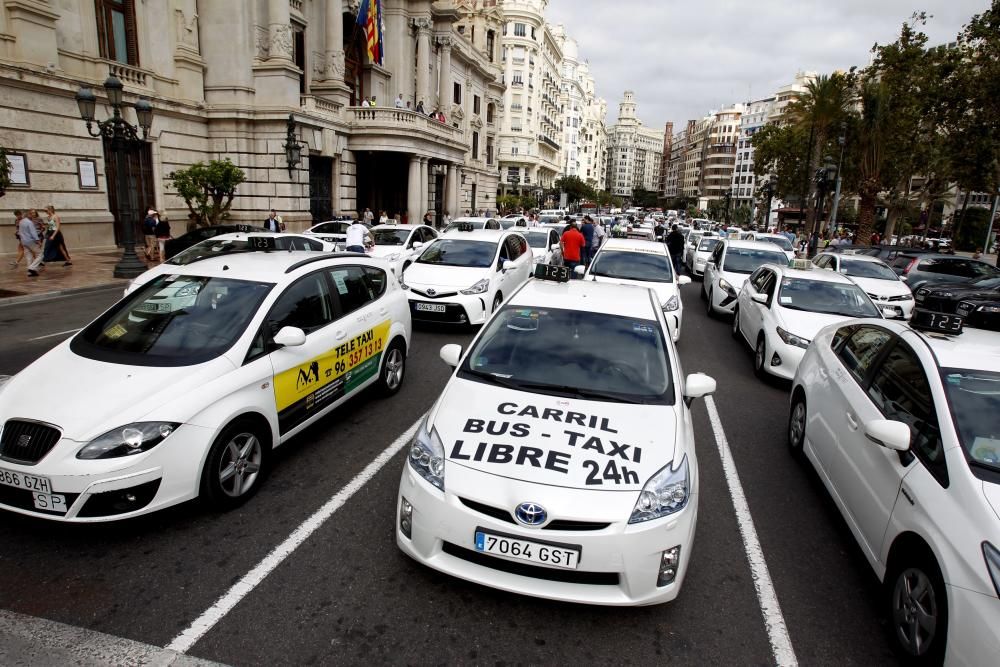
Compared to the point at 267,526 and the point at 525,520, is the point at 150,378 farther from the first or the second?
the point at 525,520

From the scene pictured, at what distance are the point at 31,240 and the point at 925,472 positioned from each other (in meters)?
18.8

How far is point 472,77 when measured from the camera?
5225cm

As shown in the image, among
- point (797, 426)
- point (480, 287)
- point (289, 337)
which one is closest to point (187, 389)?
point (289, 337)

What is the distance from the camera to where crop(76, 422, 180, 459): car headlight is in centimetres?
346

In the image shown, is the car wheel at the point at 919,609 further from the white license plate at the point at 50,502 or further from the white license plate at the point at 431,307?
the white license plate at the point at 431,307

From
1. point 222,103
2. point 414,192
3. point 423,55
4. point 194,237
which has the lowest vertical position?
point 194,237

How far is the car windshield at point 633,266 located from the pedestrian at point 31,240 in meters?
14.1

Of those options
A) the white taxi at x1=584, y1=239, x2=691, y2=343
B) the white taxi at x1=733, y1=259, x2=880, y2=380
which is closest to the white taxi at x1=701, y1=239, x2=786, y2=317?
the white taxi at x1=584, y1=239, x2=691, y2=343

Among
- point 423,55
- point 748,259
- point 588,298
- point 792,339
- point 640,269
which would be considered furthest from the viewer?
point 423,55

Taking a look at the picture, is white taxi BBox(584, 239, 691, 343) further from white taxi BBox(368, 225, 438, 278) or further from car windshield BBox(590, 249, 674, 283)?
white taxi BBox(368, 225, 438, 278)

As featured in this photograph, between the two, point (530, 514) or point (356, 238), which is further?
point (356, 238)

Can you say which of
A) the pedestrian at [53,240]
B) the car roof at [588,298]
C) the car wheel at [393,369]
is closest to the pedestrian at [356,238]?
the car wheel at [393,369]

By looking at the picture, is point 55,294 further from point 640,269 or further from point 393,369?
point 640,269

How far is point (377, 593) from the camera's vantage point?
338 cm
